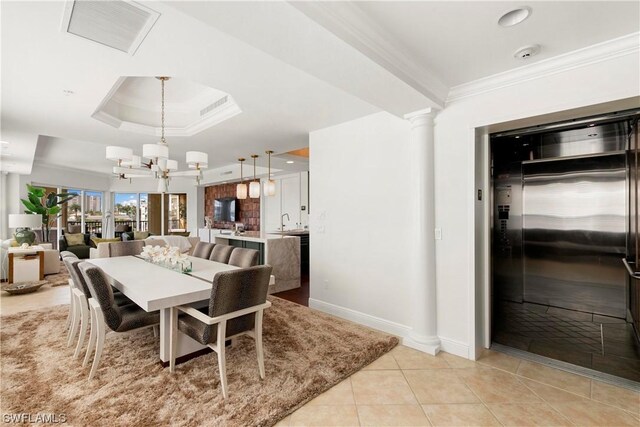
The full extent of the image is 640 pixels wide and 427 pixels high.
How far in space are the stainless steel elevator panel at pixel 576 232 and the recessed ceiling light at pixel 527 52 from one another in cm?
228

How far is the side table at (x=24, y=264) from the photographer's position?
529 cm

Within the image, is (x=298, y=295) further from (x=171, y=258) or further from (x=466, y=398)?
(x=466, y=398)

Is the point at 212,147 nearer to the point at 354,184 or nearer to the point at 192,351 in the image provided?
the point at 354,184

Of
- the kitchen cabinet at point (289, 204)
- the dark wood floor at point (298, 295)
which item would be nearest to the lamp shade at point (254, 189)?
the kitchen cabinet at point (289, 204)

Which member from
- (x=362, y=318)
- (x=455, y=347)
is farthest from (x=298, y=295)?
(x=455, y=347)

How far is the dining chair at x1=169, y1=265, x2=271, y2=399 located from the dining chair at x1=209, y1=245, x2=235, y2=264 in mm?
1164

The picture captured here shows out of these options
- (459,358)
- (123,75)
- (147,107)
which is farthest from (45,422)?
(147,107)

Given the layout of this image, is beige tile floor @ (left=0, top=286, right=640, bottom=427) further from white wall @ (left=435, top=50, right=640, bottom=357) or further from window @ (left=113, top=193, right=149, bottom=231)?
window @ (left=113, top=193, right=149, bottom=231)

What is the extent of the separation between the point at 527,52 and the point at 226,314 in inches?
111

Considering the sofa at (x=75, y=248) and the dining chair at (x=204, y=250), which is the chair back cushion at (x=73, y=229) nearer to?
the sofa at (x=75, y=248)

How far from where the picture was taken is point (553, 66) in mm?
2230

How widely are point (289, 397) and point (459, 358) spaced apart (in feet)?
5.30

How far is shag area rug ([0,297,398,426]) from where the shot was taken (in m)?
1.91

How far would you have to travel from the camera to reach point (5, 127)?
12.8ft
